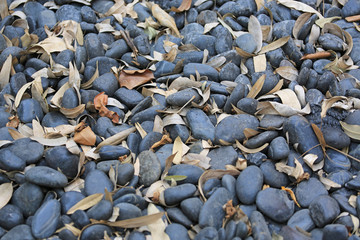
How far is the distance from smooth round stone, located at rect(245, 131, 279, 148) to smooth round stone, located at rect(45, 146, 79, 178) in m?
0.78

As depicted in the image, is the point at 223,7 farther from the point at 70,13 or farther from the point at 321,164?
the point at 321,164

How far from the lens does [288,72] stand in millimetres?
2182

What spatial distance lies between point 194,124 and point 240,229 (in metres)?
0.60

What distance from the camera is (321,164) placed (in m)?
1.80

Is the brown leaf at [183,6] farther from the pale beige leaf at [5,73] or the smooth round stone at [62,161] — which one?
the smooth round stone at [62,161]

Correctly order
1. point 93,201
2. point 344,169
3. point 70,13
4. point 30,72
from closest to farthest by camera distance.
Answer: point 93,201
point 344,169
point 30,72
point 70,13

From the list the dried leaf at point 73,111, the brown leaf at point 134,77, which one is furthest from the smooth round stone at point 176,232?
the brown leaf at point 134,77

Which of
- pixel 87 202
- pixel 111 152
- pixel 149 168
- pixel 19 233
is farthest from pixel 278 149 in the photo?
pixel 19 233

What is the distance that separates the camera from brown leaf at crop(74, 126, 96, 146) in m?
1.89

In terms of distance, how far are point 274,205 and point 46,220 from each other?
898 millimetres

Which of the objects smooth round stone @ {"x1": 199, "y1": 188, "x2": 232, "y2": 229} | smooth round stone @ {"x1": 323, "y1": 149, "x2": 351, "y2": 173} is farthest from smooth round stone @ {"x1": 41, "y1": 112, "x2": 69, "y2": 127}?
smooth round stone @ {"x1": 323, "y1": 149, "x2": 351, "y2": 173}

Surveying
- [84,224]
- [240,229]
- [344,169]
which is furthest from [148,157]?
[344,169]

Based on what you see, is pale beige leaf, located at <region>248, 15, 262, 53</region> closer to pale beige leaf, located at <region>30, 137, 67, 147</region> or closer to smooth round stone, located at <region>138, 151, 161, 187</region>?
smooth round stone, located at <region>138, 151, 161, 187</region>

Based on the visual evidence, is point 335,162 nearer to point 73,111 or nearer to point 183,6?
point 73,111
